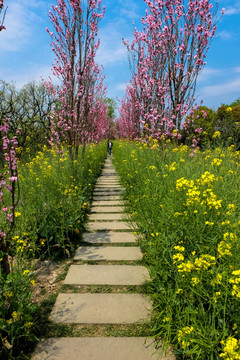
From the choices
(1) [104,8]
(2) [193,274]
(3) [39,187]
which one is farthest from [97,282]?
(1) [104,8]

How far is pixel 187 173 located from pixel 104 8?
18.6ft

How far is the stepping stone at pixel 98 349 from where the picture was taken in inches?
72.4

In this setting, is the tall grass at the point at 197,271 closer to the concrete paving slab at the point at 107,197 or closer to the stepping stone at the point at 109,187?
the concrete paving slab at the point at 107,197

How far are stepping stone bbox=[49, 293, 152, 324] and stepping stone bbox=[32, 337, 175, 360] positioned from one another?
0.20 m

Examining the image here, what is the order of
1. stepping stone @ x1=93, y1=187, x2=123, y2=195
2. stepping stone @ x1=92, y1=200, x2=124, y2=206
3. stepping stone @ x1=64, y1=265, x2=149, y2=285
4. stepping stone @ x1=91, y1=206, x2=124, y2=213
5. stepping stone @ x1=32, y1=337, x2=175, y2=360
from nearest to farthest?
1. stepping stone @ x1=32, y1=337, x2=175, y2=360
2. stepping stone @ x1=64, y1=265, x2=149, y2=285
3. stepping stone @ x1=91, y1=206, x2=124, y2=213
4. stepping stone @ x1=92, y1=200, x2=124, y2=206
5. stepping stone @ x1=93, y1=187, x2=123, y2=195

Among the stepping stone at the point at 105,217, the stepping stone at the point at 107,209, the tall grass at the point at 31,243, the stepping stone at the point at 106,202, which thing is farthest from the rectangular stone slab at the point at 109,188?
the stepping stone at the point at 105,217

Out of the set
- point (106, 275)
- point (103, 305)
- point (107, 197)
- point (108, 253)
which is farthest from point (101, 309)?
point (107, 197)

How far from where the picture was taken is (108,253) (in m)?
3.52

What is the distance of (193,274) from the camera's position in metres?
2.02

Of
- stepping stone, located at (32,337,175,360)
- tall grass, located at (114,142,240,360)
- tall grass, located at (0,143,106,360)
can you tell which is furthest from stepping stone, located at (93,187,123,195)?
stepping stone, located at (32,337,175,360)

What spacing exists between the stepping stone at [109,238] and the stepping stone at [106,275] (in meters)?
0.75

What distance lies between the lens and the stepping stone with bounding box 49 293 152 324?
7.29 feet

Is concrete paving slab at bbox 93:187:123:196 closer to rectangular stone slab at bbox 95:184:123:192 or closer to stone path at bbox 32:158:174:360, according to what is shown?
rectangular stone slab at bbox 95:184:123:192

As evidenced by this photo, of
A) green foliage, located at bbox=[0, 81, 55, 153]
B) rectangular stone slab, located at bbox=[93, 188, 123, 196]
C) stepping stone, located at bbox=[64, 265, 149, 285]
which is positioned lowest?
stepping stone, located at bbox=[64, 265, 149, 285]
